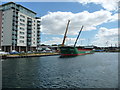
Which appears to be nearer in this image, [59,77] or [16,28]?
[59,77]

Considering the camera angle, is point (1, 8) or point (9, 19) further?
point (1, 8)

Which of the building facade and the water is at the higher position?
the building facade

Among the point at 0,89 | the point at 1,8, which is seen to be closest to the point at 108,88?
the point at 0,89

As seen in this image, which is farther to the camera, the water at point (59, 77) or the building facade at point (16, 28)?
the building facade at point (16, 28)

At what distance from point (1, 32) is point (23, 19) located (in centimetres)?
2065

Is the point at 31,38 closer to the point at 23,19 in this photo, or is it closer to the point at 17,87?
the point at 23,19

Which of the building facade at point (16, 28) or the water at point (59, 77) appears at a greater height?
→ the building facade at point (16, 28)

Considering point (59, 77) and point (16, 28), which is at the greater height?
point (16, 28)

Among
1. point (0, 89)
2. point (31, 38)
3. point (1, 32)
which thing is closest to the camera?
point (0, 89)

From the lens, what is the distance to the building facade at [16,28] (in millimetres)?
85056

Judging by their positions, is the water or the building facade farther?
the building facade

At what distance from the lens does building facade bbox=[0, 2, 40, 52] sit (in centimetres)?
8506

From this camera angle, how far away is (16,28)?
87500 mm

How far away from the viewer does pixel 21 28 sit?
92625 mm
